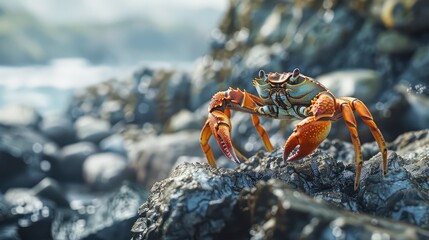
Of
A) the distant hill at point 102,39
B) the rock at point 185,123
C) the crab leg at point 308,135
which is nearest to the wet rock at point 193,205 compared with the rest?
the crab leg at point 308,135

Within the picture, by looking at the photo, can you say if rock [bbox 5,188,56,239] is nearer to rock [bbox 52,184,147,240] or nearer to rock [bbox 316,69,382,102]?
rock [bbox 52,184,147,240]

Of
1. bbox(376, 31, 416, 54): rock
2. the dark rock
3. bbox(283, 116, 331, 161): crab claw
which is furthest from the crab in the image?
bbox(376, 31, 416, 54): rock

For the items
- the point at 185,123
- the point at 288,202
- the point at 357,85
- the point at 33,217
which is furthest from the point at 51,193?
the point at 288,202

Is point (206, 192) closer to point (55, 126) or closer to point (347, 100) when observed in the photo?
point (347, 100)

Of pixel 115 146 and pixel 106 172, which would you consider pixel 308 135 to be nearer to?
pixel 106 172

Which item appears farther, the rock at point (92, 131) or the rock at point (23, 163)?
the rock at point (92, 131)

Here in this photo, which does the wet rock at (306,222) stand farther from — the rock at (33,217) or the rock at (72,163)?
the rock at (72,163)
